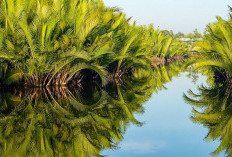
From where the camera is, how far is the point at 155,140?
265 inches

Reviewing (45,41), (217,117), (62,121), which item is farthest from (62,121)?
(45,41)

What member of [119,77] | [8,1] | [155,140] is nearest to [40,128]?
[155,140]

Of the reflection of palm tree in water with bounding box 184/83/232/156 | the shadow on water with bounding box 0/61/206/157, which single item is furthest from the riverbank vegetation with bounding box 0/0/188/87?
the reflection of palm tree in water with bounding box 184/83/232/156

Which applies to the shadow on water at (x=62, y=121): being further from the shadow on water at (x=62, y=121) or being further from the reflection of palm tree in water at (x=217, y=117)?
the reflection of palm tree in water at (x=217, y=117)

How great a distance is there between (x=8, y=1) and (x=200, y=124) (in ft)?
25.2

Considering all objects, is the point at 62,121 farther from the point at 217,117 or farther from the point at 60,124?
the point at 217,117

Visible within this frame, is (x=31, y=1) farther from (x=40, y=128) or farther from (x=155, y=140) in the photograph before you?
(x=155, y=140)

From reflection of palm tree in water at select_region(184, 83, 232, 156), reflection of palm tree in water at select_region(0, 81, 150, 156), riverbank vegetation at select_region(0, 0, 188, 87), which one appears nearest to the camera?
reflection of palm tree in water at select_region(0, 81, 150, 156)

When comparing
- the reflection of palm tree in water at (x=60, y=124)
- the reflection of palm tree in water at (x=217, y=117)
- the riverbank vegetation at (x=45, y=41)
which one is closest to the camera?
the reflection of palm tree in water at (x=60, y=124)

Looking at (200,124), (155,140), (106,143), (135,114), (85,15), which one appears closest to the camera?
(106,143)

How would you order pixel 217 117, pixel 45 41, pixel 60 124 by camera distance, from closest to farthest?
pixel 60 124 → pixel 217 117 → pixel 45 41

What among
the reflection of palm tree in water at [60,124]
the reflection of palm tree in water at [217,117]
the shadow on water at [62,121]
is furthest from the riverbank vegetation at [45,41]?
the reflection of palm tree in water at [217,117]

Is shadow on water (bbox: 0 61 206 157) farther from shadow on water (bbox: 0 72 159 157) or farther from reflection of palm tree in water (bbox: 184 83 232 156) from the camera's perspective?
reflection of palm tree in water (bbox: 184 83 232 156)

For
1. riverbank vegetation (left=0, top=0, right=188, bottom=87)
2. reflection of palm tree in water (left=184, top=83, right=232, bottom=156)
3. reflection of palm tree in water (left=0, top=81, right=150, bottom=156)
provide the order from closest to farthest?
reflection of palm tree in water (left=0, top=81, right=150, bottom=156), reflection of palm tree in water (left=184, top=83, right=232, bottom=156), riverbank vegetation (left=0, top=0, right=188, bottom=87)
